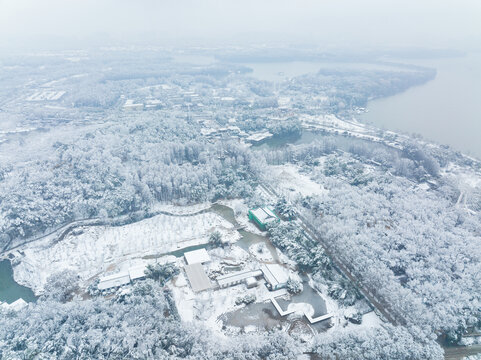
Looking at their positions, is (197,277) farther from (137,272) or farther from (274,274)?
(274,274)

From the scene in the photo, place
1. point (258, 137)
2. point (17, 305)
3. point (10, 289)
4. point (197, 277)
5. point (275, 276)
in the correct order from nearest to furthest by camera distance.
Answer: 1. point (17, 305)
2. point (275, 276)
3. point (197, 277)
4. point (10, 289)
5. point (258, 137)

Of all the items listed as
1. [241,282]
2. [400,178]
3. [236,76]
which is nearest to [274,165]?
[400,178]

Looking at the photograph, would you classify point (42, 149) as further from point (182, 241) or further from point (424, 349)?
point (424, 349)

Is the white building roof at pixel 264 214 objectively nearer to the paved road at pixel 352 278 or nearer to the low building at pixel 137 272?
the paved road at pixel 352 278

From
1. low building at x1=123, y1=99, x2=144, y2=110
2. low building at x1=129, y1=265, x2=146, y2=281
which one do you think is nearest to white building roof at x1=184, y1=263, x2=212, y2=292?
low building at x1=129, y1=265, x2=146, y2=281

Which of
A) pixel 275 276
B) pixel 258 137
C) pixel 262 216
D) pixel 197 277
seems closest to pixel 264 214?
pixel 262 216

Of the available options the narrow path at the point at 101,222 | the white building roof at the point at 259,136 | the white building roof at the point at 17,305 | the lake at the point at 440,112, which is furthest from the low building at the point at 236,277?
the lake at the point at 440,112

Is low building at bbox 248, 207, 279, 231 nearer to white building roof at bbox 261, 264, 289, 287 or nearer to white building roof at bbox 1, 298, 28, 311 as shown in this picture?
white building roof at bbox 261, 264, 289, 287
